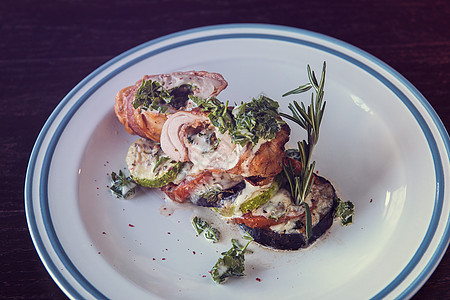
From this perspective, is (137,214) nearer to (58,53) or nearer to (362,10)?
(58,53)

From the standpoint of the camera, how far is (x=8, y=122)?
10.8ft

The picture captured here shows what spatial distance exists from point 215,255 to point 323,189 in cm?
62

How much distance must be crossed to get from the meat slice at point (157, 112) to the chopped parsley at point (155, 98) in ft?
0.10

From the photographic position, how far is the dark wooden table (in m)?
3.29

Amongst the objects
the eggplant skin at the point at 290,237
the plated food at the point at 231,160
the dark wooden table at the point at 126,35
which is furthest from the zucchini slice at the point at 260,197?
the dark wooden table at the point at 126,35

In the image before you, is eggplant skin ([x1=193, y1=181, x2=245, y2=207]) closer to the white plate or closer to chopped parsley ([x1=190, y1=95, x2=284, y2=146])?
the white plate

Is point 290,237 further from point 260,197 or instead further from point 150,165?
point 150,165

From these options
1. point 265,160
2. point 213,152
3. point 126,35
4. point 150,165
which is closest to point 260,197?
point 265,160

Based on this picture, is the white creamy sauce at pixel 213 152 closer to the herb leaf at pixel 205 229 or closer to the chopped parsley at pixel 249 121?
the chopped parsley at pixel 249 121

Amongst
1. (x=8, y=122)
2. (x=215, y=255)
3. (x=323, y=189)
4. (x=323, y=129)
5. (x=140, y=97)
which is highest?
(x=8, y=122)

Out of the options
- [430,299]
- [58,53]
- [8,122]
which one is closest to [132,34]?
[58,53]

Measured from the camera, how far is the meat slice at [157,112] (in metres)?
2.83

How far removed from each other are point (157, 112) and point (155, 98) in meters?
0.08

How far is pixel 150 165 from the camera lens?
2.86 meters
